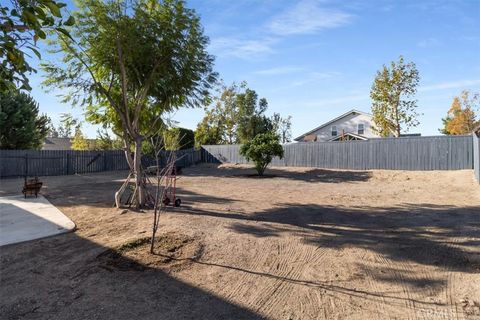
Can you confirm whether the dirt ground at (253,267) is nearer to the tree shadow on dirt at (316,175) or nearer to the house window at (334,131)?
the tree shadow on dirt at (316,175)

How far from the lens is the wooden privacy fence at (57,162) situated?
21.0 m

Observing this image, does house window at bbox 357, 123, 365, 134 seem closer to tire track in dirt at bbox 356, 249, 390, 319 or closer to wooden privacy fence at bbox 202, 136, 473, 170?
wooden privacy fence at bbox 202, 136, 473, 170

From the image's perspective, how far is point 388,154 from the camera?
21.5 metres

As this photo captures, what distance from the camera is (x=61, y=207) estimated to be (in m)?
10.5

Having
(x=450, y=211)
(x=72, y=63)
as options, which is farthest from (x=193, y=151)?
(x=450, y=211)

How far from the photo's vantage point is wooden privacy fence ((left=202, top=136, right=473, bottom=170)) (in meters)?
18.9

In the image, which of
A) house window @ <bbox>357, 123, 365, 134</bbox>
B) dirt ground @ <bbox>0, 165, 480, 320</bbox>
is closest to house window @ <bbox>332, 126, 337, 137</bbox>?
house window @ <bbox>357, 123, 365, 134</bbox>

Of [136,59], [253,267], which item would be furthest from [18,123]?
[253,267]

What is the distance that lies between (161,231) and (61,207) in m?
4.97

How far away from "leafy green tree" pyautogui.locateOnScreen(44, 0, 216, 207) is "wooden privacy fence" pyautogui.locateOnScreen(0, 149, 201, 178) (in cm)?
838

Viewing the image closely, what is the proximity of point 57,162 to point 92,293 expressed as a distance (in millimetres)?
20972

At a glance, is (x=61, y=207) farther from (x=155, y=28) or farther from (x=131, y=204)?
(x=155, y=28)

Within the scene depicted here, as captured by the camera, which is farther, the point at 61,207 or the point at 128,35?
the point at 61,207

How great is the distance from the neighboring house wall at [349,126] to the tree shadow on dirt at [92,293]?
1351 inches
